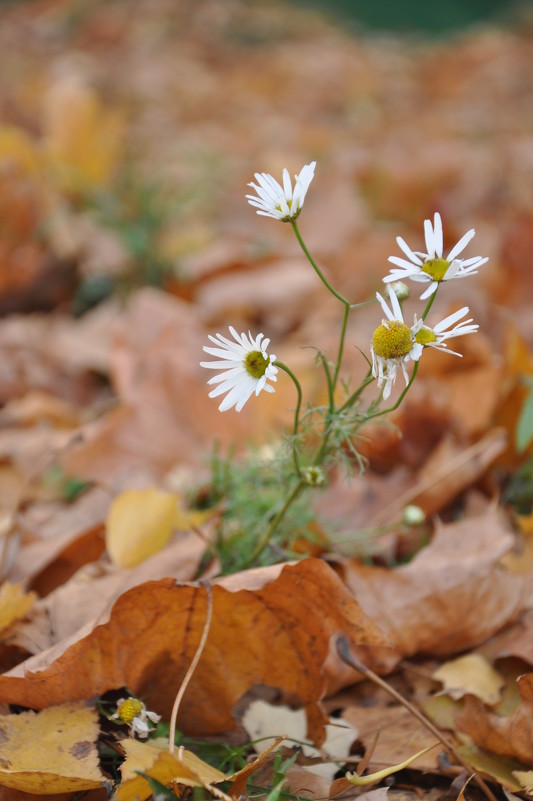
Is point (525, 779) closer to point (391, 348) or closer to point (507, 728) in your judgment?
point (507, 728)

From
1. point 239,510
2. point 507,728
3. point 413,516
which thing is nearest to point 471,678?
point 507,728

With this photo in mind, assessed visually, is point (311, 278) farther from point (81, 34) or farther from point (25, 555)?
point (81, 34)

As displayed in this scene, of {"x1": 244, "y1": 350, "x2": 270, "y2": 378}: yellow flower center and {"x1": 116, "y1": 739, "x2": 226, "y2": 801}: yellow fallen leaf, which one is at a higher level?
{"x1": 244, "y1": 350, "x2": 270, "y2": 378}: yellow flower center

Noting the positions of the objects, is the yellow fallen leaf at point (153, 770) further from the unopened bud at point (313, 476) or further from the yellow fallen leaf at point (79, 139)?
the yellow fallen leaf at point (79, 139)

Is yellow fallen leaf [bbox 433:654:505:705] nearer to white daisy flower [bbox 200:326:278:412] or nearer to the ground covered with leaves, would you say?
the ground covered with leaves

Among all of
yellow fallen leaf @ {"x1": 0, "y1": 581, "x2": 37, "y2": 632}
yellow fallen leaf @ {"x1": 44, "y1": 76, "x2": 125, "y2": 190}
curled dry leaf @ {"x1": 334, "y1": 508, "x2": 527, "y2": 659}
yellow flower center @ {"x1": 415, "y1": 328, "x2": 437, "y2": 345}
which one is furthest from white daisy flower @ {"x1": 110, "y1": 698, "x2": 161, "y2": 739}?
yellow fallen leaf @ {"x1": 44, "y1": 76, "x2": 125, "y2": 190}

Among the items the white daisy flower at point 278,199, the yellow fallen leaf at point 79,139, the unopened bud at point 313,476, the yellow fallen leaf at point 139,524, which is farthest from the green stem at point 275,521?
the yellow fallen leaf at point 79,139
